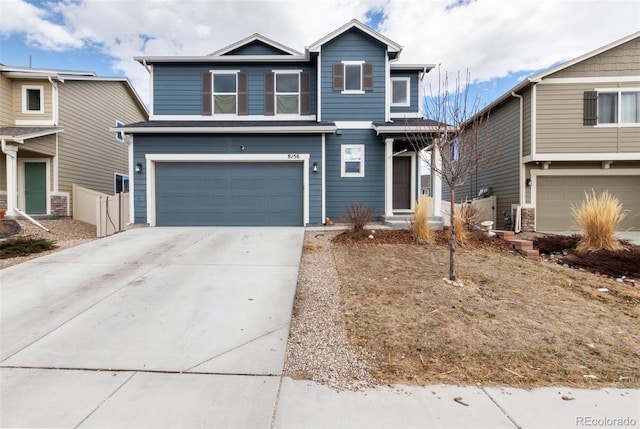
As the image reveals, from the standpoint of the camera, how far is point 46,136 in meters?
11.6

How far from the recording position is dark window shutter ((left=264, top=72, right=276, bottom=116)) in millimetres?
11180

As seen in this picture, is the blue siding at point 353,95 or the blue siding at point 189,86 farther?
the blue siding at point 189,86

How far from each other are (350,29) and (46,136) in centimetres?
1192

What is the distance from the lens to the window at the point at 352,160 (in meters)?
10.5

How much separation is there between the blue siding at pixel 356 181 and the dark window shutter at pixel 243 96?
337 centimetres

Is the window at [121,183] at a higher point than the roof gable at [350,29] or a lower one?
lower

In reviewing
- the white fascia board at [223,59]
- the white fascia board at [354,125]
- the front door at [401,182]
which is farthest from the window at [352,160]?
the white fascia board at [223,59]

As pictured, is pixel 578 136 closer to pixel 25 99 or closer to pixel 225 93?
pixel 225 93

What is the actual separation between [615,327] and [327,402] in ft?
11.6

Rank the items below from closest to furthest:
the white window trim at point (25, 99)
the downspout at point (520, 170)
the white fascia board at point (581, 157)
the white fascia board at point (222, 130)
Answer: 1. the white fascia board at point (222, 130)
2. the white fascia board at point (581, 157)
3. the downspout at point (520, 170)
4. the white window trim at point (25, 99)

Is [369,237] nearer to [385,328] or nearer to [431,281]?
[431,281]

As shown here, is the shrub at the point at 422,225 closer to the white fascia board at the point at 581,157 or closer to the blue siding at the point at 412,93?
the blue siding at the point at 412,93

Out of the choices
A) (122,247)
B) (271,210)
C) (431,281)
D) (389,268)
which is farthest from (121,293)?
(271,210)

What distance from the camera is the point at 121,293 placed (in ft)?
14.2
